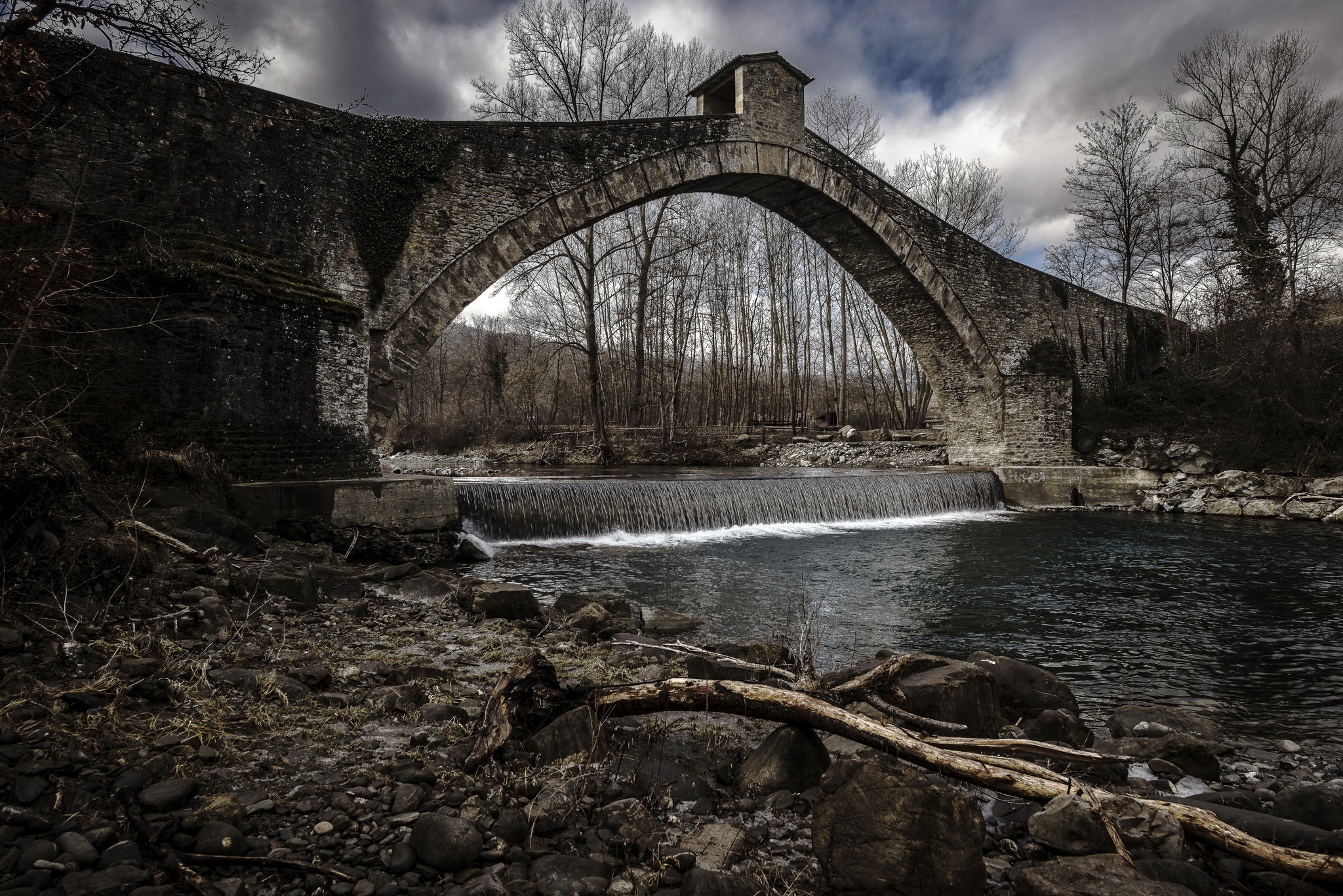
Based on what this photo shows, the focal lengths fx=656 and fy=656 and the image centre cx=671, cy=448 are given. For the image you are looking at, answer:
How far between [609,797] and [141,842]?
4.23ft

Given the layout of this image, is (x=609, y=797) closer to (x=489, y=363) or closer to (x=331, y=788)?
(x=331, y=788)

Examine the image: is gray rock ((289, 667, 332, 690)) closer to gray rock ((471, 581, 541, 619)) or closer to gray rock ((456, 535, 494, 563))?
gray rock ((471, 581, 541, 619))

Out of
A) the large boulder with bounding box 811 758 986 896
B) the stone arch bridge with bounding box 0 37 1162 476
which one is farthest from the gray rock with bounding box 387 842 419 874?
the stone arch bridge with bounding box 0 37 1162 476

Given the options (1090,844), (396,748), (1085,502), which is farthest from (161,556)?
(1085,502)

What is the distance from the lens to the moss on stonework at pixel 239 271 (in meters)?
6.75

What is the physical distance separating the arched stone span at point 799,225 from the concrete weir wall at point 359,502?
70.4 inches

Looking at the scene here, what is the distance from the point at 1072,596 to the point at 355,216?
34.2ft

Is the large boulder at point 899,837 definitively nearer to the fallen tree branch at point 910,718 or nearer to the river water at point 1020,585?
the fallen tree branch at point 910,718

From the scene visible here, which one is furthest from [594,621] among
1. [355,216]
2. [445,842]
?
[355,216]

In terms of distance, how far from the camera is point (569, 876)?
5.82 feet

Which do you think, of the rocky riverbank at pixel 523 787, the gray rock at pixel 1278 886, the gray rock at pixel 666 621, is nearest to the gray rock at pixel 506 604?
the gray rock at pixel 666 621

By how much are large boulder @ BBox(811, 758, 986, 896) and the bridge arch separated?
9.09 m

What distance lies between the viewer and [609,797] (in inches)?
87.8

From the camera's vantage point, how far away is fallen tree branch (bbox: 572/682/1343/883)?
1.78 meters
